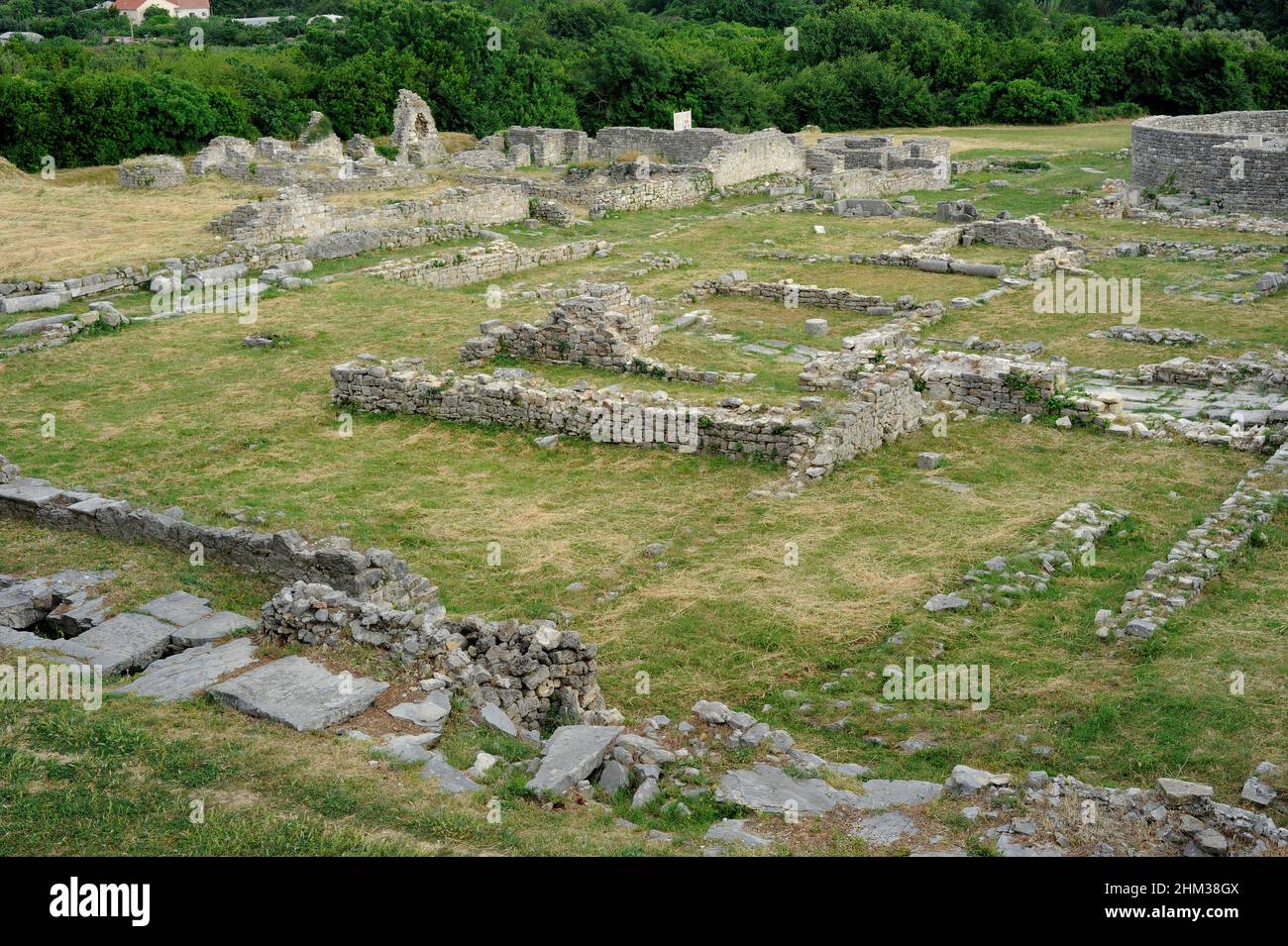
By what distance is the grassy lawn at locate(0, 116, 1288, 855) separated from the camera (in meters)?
7.77

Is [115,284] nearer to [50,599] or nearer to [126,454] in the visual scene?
[126,454]

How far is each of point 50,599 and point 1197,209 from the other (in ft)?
92.7

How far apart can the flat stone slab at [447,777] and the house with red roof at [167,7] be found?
3415 inches

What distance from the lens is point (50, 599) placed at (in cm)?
1158

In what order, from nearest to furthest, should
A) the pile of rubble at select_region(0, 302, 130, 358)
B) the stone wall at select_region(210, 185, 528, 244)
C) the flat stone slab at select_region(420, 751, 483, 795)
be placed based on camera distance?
1. the flat stone slab at select_region(420, 751, 483, 795)
2. the pile of rubble at select_region(0, 302, 130, 358)
3. the stone wall at select_region(210, 185, 528, 244)

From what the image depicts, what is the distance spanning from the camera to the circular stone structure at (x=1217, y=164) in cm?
3097

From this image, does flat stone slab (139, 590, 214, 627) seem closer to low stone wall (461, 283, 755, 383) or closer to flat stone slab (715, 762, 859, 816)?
flat stone slab (715, 762, 859, 816)

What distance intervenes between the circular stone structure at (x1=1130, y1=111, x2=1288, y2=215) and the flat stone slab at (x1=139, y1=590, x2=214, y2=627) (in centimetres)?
2799

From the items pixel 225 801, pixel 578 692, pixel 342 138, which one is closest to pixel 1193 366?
pixel 578 692

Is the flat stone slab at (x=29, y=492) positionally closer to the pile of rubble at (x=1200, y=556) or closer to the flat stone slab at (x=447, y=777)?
the flat stone slab at (x=447, y=777)

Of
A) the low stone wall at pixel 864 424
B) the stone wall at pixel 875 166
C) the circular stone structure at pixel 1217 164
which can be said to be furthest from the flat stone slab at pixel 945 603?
the stone wall at pixel 875 166

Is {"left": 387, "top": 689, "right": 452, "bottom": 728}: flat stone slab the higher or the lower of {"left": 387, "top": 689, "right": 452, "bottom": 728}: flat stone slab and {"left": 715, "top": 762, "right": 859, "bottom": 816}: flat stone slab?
the higher

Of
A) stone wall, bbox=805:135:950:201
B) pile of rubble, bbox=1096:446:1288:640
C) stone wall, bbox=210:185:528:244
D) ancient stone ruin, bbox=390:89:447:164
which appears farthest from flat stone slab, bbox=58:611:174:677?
ancient stone ruin, bbox=390:89:447:164
